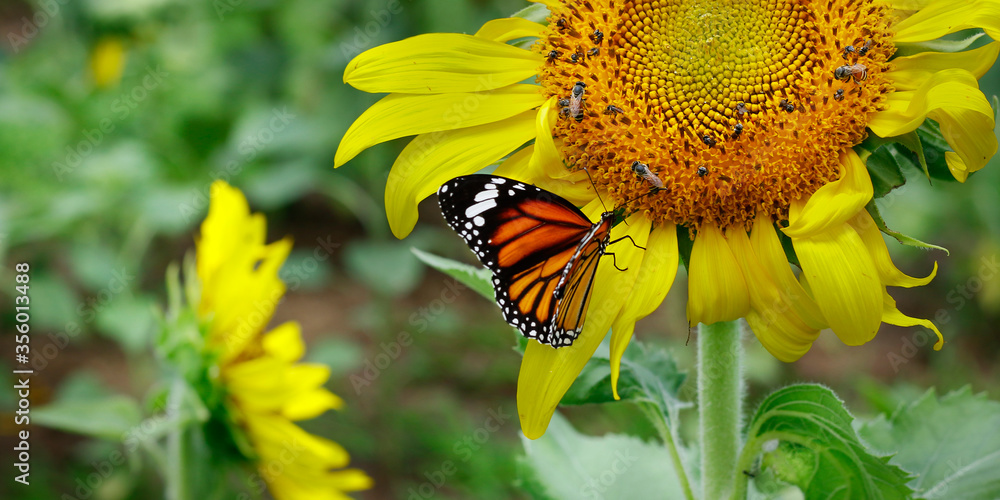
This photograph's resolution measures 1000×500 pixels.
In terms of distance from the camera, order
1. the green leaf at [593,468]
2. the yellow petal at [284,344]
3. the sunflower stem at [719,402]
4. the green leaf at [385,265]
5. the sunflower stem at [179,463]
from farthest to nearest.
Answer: the green leaf at [385,265] → the yellow petal at [284,344] → the sunflower stem at [179,463] → the green leaf at [593,468] → the sunflower stem at [719,402]

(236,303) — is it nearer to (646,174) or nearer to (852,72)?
(646,174)

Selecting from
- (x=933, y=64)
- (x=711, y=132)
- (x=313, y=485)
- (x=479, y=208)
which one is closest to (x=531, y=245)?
(x=479, y=208)

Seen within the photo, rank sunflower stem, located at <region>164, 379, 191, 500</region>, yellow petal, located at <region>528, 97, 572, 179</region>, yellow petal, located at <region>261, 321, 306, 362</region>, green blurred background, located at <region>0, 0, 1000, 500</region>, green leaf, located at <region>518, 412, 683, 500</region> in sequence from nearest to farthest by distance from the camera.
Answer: yellow petal, located at <region>528, 97, 572, 179</region> → green leaf, located at <region>518, 412, 683, 500</region> → sunflower stem, located at <region>164, 379, 191, 500</region> → yellow petal, located at <region>261, 321, 306, 362</region> → green blurred background, located at <region>0, 0, 1000, 500</region>

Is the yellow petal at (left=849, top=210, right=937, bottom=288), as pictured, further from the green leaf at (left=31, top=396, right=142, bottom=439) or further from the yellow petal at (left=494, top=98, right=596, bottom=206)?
the green leaf at (left=31, top=396, right=142, bottom=439)

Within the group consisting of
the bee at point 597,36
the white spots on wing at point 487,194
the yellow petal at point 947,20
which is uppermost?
the bee at point 597,36

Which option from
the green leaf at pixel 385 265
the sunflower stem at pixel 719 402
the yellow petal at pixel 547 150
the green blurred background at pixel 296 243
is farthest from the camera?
the green leaf at pixel 385 265

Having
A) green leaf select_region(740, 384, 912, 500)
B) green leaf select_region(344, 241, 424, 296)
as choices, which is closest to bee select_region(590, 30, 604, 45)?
green leaf select_region(740, 384, 912, 500)

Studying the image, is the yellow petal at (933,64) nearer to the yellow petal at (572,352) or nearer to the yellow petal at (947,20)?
the yellow petal at (947,20)

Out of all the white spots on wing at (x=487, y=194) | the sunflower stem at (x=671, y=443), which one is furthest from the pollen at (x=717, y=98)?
the sunflower stem at (x=671, y=443)
